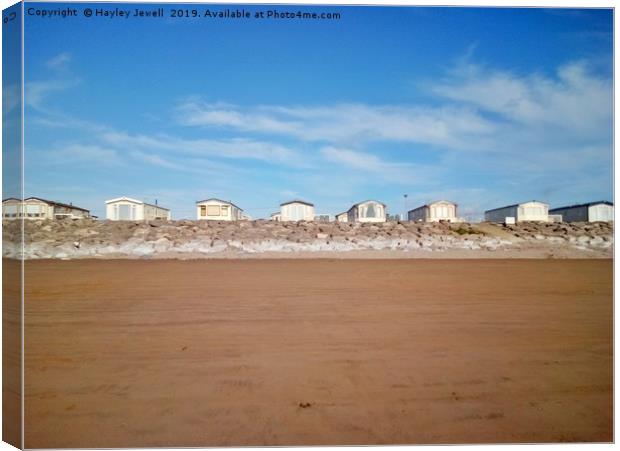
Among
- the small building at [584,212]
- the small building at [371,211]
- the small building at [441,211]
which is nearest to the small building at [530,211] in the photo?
the small building at [584,212]

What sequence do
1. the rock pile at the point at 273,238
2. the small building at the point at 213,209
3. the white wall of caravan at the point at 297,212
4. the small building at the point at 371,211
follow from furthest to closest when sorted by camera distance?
1. the small building at the point at 371,211
2. the white wall of caravan at the point at 297,212
3. the small building at the point at 213,209
4. the rock pile at the point at 273,238

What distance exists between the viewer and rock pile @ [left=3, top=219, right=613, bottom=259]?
54.9ft

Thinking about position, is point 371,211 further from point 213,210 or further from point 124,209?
point 124,209

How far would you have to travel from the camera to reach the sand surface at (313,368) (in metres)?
2.90

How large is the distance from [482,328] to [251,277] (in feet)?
20.0

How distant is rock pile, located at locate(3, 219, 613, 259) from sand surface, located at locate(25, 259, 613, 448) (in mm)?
9632

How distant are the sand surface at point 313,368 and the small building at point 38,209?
1.47 meters

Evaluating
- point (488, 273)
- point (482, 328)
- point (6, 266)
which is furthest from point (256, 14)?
point (488, 273)

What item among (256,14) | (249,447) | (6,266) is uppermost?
(256,14)

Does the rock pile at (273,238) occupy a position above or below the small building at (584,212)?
below

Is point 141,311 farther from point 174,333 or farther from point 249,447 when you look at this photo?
point 249,447

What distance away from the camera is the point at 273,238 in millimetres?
18875

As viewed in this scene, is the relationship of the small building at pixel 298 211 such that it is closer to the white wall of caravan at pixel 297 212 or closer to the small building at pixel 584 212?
the white wall of caravan at pixel 297 212

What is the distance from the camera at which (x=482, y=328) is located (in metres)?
5.32
